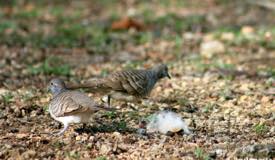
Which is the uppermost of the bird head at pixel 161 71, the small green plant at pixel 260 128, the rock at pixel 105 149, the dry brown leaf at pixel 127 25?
the dry brown leaf at pixel 127 25

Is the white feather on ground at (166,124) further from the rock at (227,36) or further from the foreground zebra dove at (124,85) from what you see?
the rock at (227,36)

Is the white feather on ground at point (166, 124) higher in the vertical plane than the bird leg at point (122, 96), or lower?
lower

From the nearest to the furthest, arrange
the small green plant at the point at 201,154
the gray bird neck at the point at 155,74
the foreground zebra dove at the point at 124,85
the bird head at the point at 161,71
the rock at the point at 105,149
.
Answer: the small green plant at the point at 201,154, the rock at the point at 105,149, the foreground zebra dove at the point at 124,85, the gray bird neck at the point at 155,74, the bird head at the point at 161,71

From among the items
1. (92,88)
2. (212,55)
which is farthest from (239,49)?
(92,88)

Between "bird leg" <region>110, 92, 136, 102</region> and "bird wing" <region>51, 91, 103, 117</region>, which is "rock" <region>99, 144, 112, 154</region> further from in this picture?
"bird leg" <region>110, 92, 136, 102</region>

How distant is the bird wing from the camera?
21.5 feet

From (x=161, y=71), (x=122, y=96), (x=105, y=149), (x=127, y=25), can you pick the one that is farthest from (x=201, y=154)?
(x=127, y=25)

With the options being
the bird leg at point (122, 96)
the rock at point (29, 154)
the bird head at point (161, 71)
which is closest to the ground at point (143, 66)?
the rock at point (29, 154)

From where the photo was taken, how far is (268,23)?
15.5 meters

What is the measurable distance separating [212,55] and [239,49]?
0.72 meters

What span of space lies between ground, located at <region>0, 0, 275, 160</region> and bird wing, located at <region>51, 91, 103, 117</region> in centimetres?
26

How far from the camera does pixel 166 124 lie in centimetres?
703

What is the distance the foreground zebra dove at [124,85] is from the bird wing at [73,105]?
1387 millimetres

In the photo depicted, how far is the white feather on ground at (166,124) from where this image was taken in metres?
6.99
